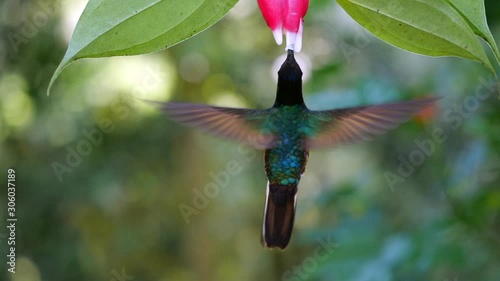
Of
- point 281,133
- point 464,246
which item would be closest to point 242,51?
point 464,246

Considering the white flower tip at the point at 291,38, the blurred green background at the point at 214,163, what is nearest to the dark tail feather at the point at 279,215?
the white flower tip at the point at 291,38

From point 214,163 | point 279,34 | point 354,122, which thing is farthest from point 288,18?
point 214,163

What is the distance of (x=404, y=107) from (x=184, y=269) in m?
4.36

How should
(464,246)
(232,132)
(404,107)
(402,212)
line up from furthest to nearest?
1. (402,212)
2. (464,246)
3. (232,132)
4. (404,107)

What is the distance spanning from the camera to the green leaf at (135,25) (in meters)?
0.68

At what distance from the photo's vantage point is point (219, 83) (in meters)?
4.27

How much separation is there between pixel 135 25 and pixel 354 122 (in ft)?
1.45

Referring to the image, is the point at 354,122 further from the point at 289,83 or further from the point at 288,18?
the point at 288,18

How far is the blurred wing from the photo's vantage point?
1001 millimetres

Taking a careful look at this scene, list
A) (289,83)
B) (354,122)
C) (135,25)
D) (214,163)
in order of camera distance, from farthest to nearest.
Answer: (214,163)
(354,122)
(289,83)
(135,25)

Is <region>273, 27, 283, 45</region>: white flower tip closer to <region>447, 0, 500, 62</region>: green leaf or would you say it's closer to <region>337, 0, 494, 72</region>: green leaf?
<region>337, 0, 494, 72</region>: green leaf

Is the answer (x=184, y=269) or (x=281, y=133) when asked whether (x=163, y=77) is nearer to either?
(x=184, y=269)

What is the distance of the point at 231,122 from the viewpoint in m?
1.07

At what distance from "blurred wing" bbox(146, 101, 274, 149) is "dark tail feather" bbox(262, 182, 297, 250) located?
0.24 feet
